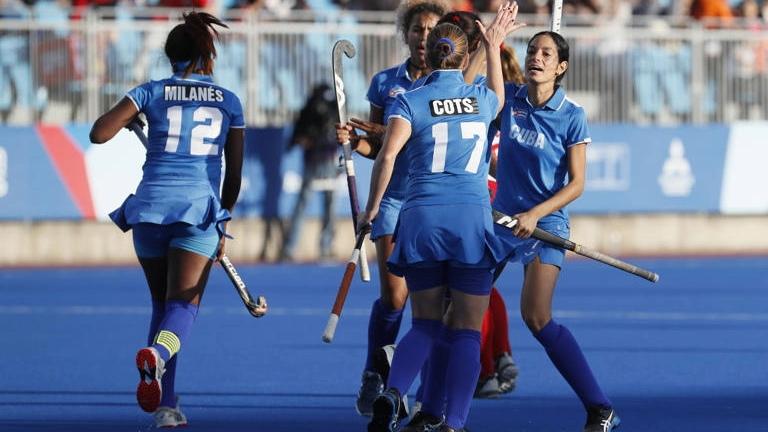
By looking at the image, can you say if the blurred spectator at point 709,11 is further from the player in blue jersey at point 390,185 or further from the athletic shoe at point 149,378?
the athletic shoe at point 149,378

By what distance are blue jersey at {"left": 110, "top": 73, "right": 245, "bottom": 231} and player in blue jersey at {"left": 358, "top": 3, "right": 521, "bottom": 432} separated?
0.94 metres

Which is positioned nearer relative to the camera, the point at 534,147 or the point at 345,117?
the point at 534,147

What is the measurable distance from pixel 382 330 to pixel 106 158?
10444 mm

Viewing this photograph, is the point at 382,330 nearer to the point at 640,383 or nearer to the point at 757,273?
the point at 640,383

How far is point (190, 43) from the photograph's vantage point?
7168mm

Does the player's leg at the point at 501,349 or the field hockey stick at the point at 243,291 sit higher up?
the field hockey stick at the point at 243,291

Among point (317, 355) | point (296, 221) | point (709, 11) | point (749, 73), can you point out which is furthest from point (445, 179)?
point (709, 11)

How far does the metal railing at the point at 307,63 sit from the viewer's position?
1800cm

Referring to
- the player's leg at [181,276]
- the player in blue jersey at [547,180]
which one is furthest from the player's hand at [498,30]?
the player's leg at [181,276]

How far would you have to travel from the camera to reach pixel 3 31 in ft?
58.6

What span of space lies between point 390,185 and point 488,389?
1.45 m

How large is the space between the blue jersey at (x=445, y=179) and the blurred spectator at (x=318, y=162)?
38.2 ft

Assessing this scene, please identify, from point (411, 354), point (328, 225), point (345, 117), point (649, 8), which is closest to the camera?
point (411, 354)

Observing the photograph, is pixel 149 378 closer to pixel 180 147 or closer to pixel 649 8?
pixel 180 147
